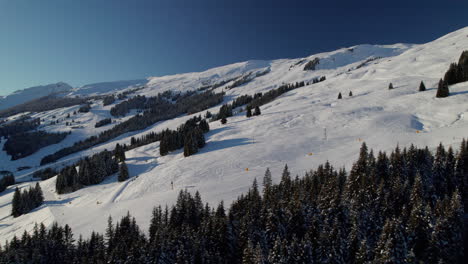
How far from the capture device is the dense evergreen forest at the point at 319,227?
25.8m

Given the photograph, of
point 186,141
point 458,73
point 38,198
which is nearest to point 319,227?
point 186,141

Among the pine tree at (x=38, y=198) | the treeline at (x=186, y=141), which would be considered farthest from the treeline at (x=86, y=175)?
the treeline at (x=186, y=141)

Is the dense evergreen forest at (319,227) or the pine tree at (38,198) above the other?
the dense evergreen forest at (319,227)

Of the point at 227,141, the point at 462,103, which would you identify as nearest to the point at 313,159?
the point at 227,141

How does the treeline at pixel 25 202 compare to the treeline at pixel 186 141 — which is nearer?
the treeline at pixel 25 202

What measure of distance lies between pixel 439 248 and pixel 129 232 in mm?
41134

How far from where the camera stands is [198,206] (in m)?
37.7

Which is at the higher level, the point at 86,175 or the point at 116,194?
the point at 86,175

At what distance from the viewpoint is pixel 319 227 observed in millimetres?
30703

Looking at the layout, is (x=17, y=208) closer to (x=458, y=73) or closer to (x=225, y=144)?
(x=225, y=144)

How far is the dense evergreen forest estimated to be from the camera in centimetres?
2578

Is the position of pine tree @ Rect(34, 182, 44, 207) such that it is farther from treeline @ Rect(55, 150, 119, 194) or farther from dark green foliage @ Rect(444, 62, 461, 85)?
dark green foliage @ Rect(444, 62, 461, 85)

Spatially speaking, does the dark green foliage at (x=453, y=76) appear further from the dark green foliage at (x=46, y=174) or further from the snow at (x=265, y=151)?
the dark green foliage at (x=46, y=174)

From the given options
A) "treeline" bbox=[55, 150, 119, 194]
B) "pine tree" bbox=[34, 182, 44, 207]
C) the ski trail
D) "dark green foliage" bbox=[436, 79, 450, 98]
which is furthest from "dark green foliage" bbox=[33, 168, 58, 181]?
"dark green foliage" bbox=[436, 79, 450, 98]
